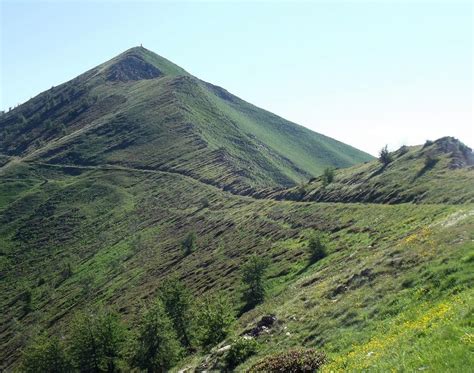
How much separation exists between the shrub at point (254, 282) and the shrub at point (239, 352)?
29276mm

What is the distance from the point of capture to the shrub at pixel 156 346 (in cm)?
4681

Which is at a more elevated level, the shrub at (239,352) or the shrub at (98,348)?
the shrub at (239,352)

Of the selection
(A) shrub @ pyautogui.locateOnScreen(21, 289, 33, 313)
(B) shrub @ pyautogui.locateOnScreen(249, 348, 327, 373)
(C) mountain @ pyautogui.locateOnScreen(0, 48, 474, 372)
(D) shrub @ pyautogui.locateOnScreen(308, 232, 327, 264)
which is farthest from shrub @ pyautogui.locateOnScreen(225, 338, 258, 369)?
(A) shrub @ pyautogui.locateOnScreen(21, 289, 33, 313)

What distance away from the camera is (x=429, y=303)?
2106 centimetres

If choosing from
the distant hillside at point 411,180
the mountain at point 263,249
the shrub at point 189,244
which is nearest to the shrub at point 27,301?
the mountain at point 263,249

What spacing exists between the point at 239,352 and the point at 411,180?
5717 cm

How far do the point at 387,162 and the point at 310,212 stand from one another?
21.5 m

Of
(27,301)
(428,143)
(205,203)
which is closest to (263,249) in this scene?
(428,143)

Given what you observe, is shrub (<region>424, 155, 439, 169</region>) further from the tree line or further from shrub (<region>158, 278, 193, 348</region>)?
shrub (<region>158, 278, 193, 348</region>)

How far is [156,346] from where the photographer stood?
47.4m

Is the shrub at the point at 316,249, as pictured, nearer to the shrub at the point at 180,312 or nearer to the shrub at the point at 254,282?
the shrub at the point at 254,282

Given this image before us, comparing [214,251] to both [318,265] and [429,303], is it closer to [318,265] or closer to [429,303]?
[318,265]

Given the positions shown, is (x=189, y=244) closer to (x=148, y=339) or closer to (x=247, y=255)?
(x=247, y=255)

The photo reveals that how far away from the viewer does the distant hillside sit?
201ft
